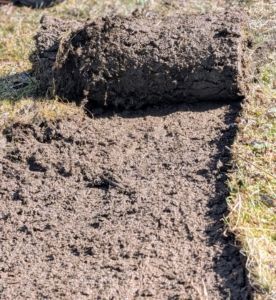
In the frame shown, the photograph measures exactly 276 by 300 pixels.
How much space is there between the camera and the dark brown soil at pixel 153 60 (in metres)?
4.50

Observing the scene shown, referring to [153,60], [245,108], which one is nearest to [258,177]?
[245,108]

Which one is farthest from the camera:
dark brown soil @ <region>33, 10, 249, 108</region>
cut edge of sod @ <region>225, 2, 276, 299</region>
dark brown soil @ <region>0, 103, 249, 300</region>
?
dark brown soil @ <region>33, 10, 249, 108</region>

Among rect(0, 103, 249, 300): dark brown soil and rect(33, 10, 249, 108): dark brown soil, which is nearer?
rect(0, 103, 249, 300): dark brown soil

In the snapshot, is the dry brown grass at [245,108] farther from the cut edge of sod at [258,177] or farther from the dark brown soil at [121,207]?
the dark brown soil at [121,207]

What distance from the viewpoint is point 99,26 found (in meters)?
4.67

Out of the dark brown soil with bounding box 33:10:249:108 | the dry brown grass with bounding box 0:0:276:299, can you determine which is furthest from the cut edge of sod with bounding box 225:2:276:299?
the dark brown soil with bounding box 33:10:249:108

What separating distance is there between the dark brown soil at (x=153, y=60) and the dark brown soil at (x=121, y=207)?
0.13m

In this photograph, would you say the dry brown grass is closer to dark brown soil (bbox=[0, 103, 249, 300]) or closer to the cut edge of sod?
the cut edge of sod

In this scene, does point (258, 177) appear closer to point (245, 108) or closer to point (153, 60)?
point (245, 108)

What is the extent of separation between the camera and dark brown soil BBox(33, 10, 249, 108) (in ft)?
14.8

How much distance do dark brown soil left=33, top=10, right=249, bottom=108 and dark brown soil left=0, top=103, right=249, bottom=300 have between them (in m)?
0.13

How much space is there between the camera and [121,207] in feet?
12.3

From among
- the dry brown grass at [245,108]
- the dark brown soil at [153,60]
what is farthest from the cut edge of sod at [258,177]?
the dark brown soil at [153,60]

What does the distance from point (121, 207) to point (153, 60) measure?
1259mm
